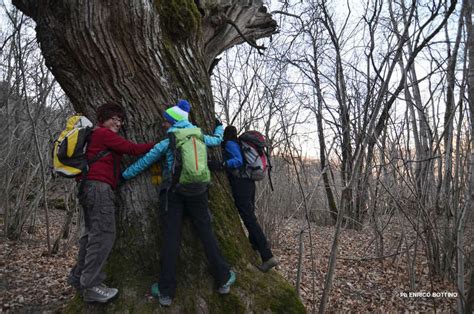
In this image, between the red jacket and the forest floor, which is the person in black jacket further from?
the red jacket

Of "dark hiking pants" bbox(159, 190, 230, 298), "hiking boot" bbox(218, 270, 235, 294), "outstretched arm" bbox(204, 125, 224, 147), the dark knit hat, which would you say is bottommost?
"hiking boot" bbox(218, 270, 235, 294)

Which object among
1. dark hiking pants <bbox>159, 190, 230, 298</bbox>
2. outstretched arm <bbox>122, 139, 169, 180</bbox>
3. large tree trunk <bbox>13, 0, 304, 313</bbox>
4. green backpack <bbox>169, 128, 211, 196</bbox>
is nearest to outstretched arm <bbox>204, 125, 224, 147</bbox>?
large tree trunk <bbox>13, 0, 304, 313</bbox>

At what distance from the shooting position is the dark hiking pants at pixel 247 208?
3207mm

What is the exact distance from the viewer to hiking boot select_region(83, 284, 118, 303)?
2.46m

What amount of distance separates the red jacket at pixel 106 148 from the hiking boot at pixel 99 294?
0.84m

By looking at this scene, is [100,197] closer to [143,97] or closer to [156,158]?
[156,158]

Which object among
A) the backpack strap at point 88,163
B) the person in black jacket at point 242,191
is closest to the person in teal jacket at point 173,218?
the backpack strap at point 88,163

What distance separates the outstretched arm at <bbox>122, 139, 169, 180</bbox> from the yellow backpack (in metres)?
0.26

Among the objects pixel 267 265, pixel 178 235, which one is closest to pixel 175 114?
pixel 178 235

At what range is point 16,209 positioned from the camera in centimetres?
702

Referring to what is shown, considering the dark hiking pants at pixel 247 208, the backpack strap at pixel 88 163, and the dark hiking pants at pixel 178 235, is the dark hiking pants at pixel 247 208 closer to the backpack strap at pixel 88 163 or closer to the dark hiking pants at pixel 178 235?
the dark hiking pants at pixel 178 235

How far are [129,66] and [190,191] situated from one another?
1279 mm

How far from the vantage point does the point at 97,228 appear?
2.53 metres

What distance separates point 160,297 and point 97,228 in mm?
764
